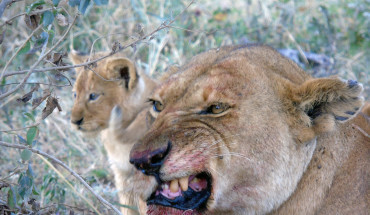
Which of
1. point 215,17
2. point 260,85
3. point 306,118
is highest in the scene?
point 260,85

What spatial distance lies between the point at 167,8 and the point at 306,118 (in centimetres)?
375

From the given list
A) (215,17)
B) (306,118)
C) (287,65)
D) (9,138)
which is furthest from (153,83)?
(306,118)

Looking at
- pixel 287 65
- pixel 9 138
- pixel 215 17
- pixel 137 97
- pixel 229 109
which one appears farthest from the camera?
pixel 215 17

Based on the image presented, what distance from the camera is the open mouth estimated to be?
2.10 metres

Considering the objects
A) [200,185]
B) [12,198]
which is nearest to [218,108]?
[200,185]

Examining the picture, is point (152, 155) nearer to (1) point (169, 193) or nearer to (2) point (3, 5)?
(1) point (169, 193)

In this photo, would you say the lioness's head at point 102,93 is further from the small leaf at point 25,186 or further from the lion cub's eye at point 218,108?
the lion cub's eye at point 218,108

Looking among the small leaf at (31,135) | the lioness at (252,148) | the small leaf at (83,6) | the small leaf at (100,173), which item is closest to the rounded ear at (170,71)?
the lioness at (252,148)

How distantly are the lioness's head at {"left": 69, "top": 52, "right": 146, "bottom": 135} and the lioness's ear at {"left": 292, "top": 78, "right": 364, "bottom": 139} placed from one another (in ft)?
7.15

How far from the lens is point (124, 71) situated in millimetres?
4406

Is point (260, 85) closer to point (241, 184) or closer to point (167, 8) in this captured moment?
point (241, 184)

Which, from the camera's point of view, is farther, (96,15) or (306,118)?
(96,15)

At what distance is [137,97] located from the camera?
448 centimetres

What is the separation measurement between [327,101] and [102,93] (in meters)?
2.44
